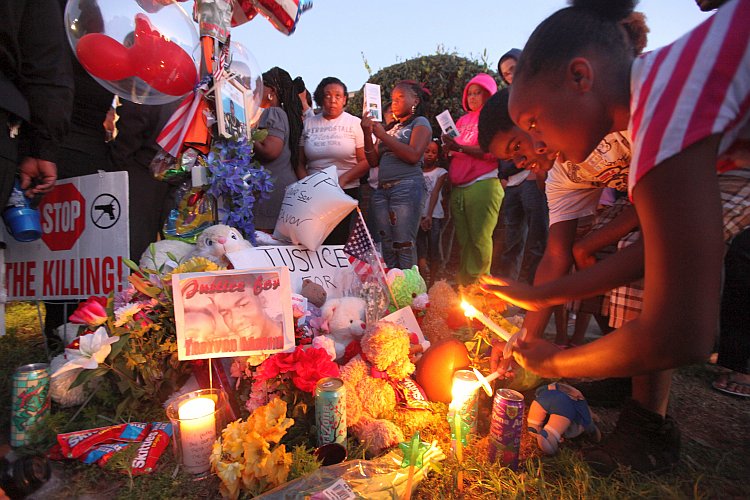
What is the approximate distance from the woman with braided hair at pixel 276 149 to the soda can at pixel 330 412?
75.8 inches

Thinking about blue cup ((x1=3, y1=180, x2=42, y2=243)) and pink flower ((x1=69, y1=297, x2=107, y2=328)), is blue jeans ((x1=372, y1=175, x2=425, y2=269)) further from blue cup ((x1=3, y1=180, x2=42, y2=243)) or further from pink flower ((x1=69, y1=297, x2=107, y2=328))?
blue cup ((x1=3, y1=180, x2=42, y2=243))

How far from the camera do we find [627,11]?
1.11 metres

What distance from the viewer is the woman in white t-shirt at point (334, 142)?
357cm

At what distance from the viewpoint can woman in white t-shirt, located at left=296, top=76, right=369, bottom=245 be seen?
357 centimetres

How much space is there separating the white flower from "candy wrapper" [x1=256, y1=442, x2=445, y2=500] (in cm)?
92

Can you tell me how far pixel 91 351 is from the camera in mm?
1705

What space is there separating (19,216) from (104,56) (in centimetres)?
94

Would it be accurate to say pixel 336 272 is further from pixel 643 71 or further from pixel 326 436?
pixel 643 71

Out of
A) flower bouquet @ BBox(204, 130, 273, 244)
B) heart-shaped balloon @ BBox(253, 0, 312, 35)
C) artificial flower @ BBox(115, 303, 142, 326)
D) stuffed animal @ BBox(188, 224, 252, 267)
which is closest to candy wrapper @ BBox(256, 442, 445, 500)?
artificial flower @ BBox(115, 303, 142, 326)

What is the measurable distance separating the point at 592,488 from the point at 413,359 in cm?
93

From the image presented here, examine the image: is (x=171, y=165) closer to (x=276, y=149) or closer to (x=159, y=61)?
(x=159, y=61)

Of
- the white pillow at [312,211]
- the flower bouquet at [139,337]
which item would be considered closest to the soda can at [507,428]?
the flower bouquet at [139,337]

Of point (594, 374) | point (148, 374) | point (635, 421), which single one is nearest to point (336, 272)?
point (148, 374)

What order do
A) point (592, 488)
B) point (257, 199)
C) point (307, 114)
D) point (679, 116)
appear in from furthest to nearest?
point (307, 114)
point (257, 199)
point (592, 488)
point (679, 116)
